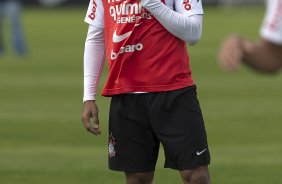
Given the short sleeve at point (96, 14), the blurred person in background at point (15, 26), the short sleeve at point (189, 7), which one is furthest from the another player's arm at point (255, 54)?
the blurred person in background at point (15, 26)

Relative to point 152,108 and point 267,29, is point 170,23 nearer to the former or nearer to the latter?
point 152,108

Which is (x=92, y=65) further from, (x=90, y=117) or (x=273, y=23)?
(x=273, y=23)

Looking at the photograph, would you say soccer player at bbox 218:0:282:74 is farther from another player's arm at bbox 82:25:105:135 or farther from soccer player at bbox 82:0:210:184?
another player's arm at bbox 82:25:105:135

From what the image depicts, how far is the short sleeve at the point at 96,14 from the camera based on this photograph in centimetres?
797

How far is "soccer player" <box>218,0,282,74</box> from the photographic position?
219 inches

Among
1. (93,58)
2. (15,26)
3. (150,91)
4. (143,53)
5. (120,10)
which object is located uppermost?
(120,10)

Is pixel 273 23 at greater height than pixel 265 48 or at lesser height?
greater

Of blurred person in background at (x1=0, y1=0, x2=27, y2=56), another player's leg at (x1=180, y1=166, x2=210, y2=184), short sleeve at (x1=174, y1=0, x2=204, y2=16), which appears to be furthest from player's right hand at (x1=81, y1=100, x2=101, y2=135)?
blurred person in background at (x1=0, y1=0, x2=27, y2=56)

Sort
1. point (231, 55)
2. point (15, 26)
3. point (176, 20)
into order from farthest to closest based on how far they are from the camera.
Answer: point (15, 26) < point (176, 20) < point (231, 55)

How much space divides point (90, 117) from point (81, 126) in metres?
7.77

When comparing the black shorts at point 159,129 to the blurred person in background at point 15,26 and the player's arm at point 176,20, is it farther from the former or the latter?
the blurred person in background at point 15,26

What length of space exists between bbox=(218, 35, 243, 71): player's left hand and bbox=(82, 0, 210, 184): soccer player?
6.67 ft

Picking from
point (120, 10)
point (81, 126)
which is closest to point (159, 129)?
point (120, 10)

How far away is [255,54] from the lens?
5.61 m
